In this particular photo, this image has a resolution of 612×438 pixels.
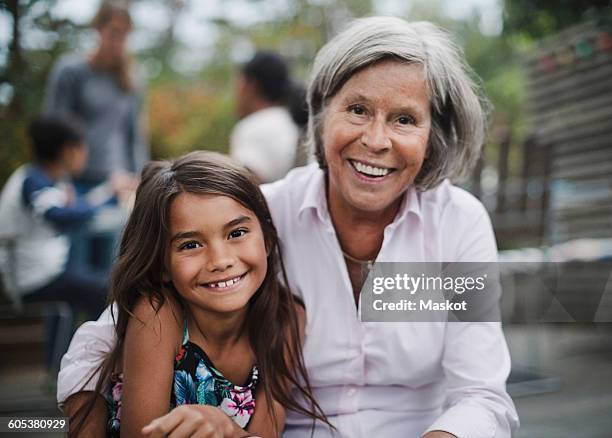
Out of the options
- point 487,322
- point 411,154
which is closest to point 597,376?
point 487,322

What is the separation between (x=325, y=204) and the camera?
1.62 m

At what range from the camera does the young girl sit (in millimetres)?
1375

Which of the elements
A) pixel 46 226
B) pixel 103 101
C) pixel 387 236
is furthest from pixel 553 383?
pixel 103 101

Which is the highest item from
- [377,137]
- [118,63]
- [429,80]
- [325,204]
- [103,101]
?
[118,63]

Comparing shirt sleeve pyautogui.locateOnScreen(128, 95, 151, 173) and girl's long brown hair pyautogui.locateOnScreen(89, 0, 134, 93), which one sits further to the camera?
shirt sleeve pyautogui.locateOnScreen(128, 95, 151, 173)

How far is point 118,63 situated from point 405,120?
213 cm

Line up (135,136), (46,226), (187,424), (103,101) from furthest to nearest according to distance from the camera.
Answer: (135,136) → (103,101) → (46,226) → (187,424)

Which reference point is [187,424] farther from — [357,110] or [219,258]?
[357,110]

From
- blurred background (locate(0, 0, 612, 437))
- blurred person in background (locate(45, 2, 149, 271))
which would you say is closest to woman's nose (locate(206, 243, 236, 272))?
blurred background (locate(0, 0, 612, 437))

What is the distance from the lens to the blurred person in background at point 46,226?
274 cm

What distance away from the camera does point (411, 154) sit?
1.49m

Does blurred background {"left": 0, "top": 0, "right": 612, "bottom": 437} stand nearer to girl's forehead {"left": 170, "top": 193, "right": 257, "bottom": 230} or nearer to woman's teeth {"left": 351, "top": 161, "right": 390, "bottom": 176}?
woman's teeth {"left": 351, "top": 161, "right": 390, "bottom": 176}

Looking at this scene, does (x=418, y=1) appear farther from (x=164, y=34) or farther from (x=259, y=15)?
(x=164, y=34)

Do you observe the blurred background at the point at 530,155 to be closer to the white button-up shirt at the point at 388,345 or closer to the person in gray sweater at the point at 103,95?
the person in gray sweater at the point at 103,95
